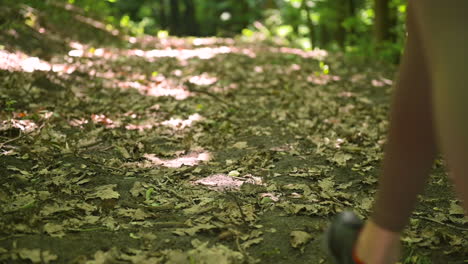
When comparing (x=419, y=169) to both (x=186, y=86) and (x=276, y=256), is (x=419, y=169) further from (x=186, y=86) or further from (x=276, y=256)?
(x=186, y=86)

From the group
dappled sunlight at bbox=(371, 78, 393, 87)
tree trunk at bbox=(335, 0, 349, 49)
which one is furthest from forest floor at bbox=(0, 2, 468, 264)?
tree trunk at bbox=(335, 0, 349, 49)

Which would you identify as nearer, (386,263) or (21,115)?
(386,263)

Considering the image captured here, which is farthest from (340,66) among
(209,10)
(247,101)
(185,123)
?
(209,10)

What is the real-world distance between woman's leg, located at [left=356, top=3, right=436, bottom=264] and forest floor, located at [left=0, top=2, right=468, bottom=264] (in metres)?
0.62

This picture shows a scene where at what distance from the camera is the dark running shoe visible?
1423 millimetres

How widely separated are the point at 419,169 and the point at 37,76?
14.3 feet

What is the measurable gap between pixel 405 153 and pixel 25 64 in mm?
4663

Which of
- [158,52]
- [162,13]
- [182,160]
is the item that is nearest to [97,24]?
[158,52]

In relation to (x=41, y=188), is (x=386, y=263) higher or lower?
higher

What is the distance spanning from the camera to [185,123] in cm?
415

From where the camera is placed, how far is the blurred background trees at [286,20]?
9.72m

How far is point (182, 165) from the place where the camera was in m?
3.01

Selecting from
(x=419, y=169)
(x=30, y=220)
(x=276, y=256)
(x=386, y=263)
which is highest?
(x=419, y=169)

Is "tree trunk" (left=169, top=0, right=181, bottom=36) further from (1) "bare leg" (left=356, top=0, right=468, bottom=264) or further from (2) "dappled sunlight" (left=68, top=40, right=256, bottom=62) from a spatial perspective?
(1) "bare leg" (left=356, top=0, right=468, bottom=264)
